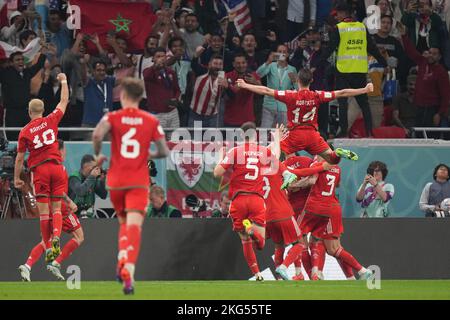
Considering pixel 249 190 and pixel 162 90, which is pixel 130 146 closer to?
pixel 249 190

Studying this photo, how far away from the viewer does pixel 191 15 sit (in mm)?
23094

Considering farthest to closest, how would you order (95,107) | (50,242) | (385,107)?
(385,107)
(95,107)
(50,242)

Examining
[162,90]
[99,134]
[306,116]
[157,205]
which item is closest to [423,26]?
[162,90]

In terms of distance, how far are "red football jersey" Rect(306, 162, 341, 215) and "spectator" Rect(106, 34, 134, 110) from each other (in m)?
5.02

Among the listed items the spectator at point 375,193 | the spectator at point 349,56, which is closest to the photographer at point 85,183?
the spectator at point 375,193

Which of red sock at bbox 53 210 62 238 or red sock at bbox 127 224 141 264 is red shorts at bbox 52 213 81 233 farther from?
red sock at bbox 127 224 141 264

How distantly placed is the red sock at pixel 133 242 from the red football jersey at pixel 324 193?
739cm

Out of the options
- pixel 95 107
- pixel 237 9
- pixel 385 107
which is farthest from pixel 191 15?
pixel 385 107

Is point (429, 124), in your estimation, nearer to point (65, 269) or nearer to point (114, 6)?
point (114, 6)

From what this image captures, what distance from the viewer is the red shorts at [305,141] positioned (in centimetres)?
1838

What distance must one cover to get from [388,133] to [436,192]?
2047 millimetres

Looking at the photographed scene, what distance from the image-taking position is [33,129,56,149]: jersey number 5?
56.5 feet

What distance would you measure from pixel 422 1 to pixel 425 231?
5.81m

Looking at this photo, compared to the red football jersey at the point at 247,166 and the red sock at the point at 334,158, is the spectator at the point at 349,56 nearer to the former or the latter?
the red sock at the point at 334,158
